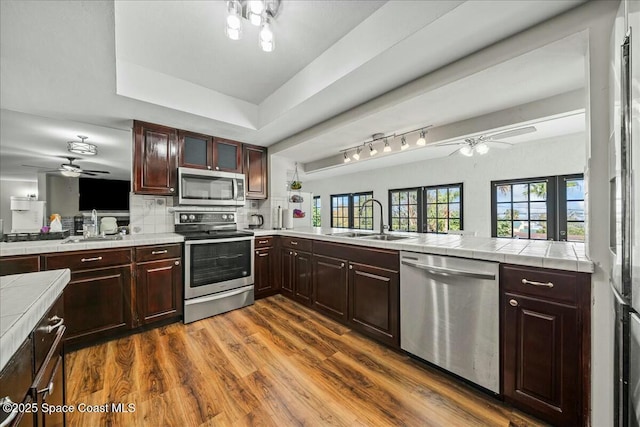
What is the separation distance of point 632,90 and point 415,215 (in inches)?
206

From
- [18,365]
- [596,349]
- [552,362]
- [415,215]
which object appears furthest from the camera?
[415,215]

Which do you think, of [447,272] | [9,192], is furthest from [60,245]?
[447,272]

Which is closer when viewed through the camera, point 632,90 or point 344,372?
point 632,90

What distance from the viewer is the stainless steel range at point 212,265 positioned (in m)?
2.70

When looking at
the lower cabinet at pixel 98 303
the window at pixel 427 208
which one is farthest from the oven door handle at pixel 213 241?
the window at pixel 427 208

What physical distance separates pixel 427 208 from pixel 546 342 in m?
4.56

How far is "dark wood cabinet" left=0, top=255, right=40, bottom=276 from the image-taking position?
1861mm

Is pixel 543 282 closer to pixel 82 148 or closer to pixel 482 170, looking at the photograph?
pixel 482 170

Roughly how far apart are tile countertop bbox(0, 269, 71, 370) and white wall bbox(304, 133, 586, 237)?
5242 millimetres

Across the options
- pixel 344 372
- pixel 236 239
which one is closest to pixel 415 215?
pixel 236 239

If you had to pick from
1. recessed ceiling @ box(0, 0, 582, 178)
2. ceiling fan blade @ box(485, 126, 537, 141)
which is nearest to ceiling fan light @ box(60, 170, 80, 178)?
recessed ceiling @ box(0, 0, 582, 178)

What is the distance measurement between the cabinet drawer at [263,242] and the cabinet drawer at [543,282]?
8.62ft

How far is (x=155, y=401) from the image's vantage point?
5.09 feet

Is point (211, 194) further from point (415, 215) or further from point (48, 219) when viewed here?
point (415, 215)
